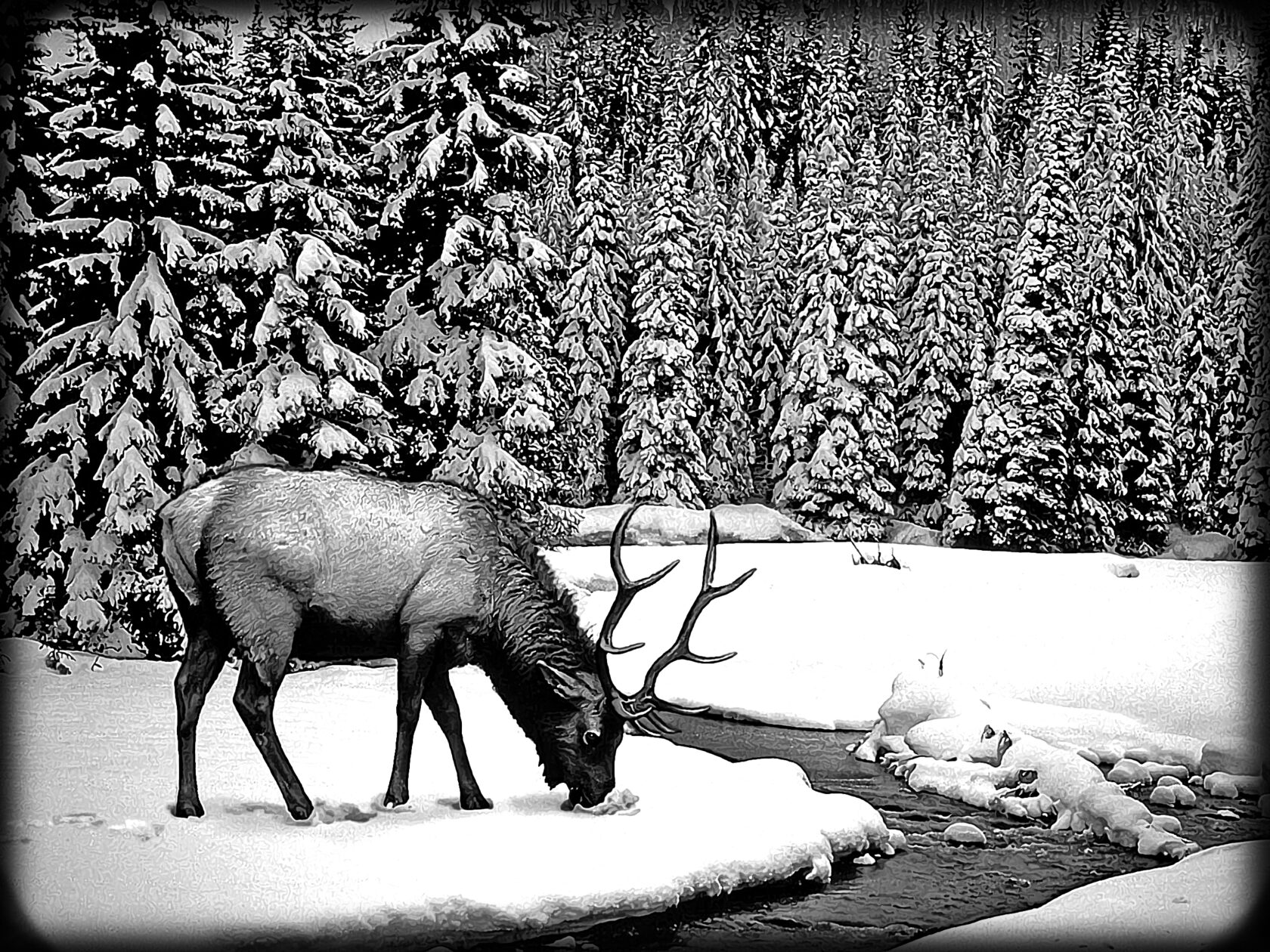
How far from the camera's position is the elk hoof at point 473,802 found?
4.11 metres

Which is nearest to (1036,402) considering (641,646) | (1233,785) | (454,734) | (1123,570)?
(1123,570)

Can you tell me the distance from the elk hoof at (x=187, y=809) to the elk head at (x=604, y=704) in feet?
3.88

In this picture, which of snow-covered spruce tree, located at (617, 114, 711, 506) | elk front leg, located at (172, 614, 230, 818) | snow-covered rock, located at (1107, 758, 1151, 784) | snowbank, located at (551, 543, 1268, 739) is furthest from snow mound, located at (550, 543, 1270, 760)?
elk front leg, located at (172, 614, 230, 818)

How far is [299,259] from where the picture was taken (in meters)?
5.26

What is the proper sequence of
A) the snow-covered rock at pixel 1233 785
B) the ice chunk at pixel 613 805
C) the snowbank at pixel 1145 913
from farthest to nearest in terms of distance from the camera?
the snow-covered rock at pixel 1233 785 → the ice chunk at pixel 613 805 → the snowbank at pixel 1145 913

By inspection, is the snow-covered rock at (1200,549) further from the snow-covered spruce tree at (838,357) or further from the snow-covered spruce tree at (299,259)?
the snow-covered spruce tree at (299,259)

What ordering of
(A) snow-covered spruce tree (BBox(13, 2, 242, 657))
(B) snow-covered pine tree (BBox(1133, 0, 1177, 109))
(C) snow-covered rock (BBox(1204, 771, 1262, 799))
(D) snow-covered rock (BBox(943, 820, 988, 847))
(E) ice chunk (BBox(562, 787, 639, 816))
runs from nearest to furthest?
(E) ice chunk (BBox(562, 787, 639, 816)) < (D) snow-covered rock (BBox(943, 820, 988, 847)) < (C) snow-covered rock (BBox(1204, 771, 1262, 799)) < (A) snow-covered spruce tree (BBox(13, 2, 242, 657)) < (B) snow-covered pine tree (BBox(1133, 0, 1177, 109))

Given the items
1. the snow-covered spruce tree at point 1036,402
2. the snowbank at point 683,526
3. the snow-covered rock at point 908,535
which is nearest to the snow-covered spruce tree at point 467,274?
the snowbank at point 683,526

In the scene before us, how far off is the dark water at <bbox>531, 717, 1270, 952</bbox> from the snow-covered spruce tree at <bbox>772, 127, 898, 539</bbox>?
1154 mm

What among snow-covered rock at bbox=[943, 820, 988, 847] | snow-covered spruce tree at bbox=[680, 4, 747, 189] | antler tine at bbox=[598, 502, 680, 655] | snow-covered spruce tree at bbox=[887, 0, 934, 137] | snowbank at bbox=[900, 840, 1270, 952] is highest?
snow-covered spruce tree at bbox=[887, 0, 934, 137]

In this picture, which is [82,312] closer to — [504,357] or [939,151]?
[504,357]

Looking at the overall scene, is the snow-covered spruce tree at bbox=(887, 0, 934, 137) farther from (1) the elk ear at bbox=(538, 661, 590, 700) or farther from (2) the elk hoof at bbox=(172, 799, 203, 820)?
(2) the elk hoof at bbox=(172, 799, 203, 820)

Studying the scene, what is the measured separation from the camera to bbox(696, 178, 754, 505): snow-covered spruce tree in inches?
212

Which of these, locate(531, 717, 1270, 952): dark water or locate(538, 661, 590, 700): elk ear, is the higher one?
locate(538, 661, 590, 700): elk ear
